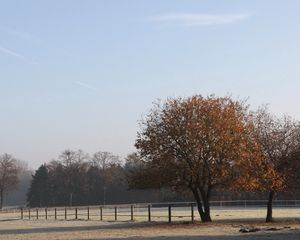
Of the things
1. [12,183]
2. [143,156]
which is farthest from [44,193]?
[143,156]

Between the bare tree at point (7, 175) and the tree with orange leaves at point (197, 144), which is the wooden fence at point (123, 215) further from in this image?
the bare tree at point (7, 175)

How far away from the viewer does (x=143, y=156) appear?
35.1m

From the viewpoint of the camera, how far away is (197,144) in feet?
110

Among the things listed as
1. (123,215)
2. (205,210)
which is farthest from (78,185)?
(205,210)

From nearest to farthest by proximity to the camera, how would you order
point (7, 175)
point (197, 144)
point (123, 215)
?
point (197, 144) < point (123, 215) < point (7, 175)

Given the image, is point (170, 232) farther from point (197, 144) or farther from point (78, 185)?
point (78, 185)

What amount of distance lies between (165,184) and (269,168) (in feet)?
21.3

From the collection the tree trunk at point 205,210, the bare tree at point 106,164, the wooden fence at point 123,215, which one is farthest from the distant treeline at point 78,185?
the tree trunk at point 205,210

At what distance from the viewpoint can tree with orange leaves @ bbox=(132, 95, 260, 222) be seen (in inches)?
1326

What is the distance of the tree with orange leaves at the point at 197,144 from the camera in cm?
3369

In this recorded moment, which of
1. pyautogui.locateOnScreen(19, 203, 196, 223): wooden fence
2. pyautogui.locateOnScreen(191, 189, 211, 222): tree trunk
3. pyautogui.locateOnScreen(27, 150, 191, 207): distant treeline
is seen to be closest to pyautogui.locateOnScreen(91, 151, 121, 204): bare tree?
pyautogui.locateOnScreen(27, 150, 191, 207): distant treeline

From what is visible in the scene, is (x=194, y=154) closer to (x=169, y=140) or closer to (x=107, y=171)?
(x=169, y=140)

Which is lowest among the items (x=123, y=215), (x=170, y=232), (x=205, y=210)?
(x=123, y=215)

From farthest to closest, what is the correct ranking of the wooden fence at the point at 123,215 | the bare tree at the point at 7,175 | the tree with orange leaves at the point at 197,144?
the bare tree at the point at 7,175, the wooden fence at the point at 123,215, the tree with orange leaves at the point at 197,144
